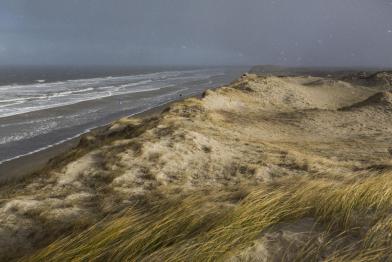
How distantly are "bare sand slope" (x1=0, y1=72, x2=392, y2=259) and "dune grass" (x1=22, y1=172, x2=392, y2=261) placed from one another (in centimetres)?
21

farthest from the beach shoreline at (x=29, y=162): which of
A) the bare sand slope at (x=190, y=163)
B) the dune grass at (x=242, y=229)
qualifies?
the dune grass at (x=242, y=229)

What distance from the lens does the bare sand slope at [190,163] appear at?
17.0 ft

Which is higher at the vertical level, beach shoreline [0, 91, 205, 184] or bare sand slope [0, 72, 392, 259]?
bare sand slope [0, 72, 392, 259]

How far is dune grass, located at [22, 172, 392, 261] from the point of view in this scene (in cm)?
338

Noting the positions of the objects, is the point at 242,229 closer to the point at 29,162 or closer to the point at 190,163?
the point at 190,163

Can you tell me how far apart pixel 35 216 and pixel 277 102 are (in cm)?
1600

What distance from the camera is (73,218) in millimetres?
5145

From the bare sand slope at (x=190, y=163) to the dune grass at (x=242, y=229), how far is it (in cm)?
21

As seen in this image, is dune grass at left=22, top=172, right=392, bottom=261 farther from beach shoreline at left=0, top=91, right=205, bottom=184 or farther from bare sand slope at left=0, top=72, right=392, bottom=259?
beach shoreline at left=0, top=91, right=205, bottom=184

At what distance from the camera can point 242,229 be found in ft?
12.3

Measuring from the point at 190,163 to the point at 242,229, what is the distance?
4.11 metres

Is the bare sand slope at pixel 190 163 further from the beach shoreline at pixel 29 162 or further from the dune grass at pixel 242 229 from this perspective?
the beach shoreline at pixel 29 162

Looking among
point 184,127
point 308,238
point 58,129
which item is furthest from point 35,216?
point 58,129

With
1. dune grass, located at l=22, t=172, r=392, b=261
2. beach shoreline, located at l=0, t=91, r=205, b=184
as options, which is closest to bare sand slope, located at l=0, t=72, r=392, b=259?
dune grass, located at l=22, t=172, r=392, b=261
